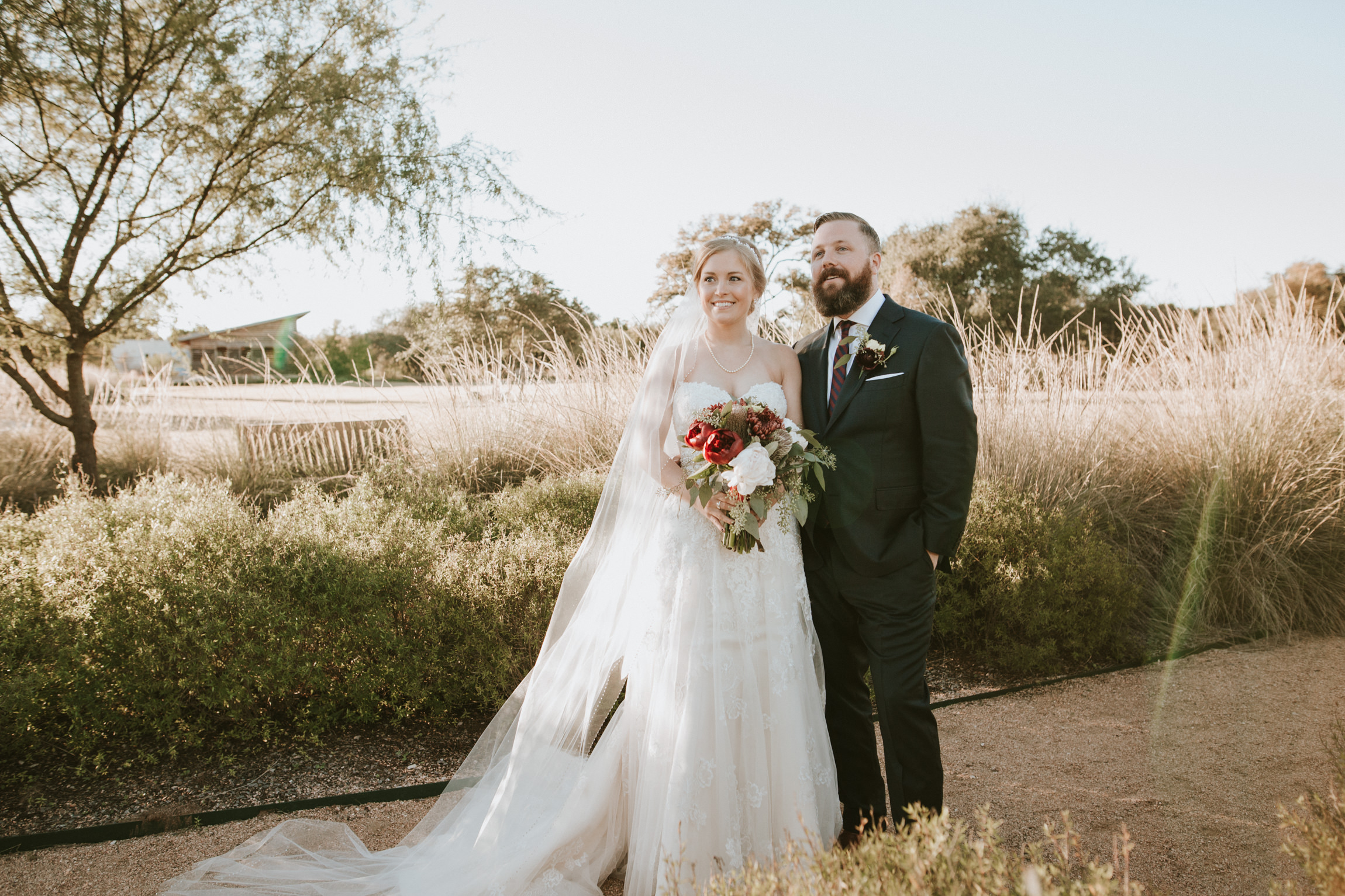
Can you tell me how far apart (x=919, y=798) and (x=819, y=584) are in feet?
2.93

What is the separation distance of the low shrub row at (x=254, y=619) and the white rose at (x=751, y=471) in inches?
73.3

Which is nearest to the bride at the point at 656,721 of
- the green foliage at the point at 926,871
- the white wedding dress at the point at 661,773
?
the white wedding dress at the point at 661,773

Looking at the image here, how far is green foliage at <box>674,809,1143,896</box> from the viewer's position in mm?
1380

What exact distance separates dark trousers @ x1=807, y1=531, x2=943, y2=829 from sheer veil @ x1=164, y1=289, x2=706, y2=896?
814mm

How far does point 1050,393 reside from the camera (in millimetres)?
6770

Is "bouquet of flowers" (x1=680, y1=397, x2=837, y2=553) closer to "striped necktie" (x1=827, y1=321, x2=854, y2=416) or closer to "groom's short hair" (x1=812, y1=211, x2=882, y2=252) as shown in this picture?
"striped necktie" (x1=827, y1=321, x2=854, y2=416)

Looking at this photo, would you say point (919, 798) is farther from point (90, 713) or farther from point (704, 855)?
point (90, 713)

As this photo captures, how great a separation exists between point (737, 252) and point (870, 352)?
745 millimetres

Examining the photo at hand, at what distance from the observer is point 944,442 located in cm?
283

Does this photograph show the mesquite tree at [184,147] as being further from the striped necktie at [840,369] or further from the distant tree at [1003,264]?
the distant tree at [1003,264]

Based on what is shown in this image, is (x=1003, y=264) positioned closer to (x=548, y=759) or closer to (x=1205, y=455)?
(x=1205, y=455)

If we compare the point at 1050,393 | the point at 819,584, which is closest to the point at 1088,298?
the point at 1050,393

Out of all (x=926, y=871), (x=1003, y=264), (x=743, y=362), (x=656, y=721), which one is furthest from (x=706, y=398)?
(x=1003, y=264)

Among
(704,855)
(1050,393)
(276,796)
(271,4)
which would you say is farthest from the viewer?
(1050,393)
